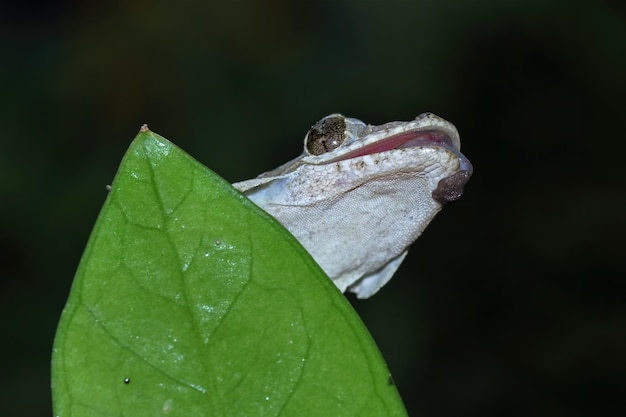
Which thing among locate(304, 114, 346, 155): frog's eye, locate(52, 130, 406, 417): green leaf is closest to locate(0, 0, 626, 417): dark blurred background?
locate(304, 114, 346, 155): frog's eye

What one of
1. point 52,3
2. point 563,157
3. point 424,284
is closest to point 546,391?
point 424,284

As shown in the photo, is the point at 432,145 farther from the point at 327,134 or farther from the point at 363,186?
the point at 327,134

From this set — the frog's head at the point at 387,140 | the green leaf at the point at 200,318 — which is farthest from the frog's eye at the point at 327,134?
the green leaf at the point at 200,318

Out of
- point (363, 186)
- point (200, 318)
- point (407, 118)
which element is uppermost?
point (407, 118)

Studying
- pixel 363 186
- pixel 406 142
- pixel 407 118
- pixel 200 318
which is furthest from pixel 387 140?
pixel 407 118

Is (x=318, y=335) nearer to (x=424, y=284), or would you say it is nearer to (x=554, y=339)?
(x=554, y=339)

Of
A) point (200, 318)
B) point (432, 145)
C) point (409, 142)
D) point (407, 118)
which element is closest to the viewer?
point (200, 318)
